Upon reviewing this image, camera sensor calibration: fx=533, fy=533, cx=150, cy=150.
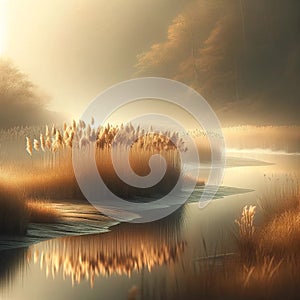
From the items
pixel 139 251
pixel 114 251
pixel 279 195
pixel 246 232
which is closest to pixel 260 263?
pixel 246 232

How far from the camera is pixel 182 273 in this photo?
95.1 inches

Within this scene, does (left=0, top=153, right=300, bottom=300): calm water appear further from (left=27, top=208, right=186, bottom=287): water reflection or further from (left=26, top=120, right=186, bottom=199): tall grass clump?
(left=26, top=120, right=186, bottom=199): tall grass clump

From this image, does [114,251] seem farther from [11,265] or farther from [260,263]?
[260,263]

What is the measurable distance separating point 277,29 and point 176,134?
30.5 inches

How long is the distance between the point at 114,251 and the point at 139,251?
12cm

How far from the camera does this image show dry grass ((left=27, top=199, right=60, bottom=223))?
2490mm

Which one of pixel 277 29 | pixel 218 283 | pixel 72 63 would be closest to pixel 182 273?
pixel 218 283

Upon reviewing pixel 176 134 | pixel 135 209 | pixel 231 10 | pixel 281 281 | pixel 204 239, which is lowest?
pixel 281 281

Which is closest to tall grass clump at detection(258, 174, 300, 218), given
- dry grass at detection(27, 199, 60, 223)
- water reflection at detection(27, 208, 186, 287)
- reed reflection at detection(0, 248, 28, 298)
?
water reflection at detection(27, 208, 186, 287)

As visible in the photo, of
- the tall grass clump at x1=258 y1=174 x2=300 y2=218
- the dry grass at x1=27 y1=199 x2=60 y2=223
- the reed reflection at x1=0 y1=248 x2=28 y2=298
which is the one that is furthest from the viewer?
the tall grass clump at x1=258 y1=174 x2=300 y2=218

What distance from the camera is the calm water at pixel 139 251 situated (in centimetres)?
234

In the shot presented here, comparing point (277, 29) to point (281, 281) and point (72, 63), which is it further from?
point (281, 281)

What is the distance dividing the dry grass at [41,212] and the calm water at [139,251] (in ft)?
0.27

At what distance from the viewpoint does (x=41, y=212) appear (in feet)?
8.22
